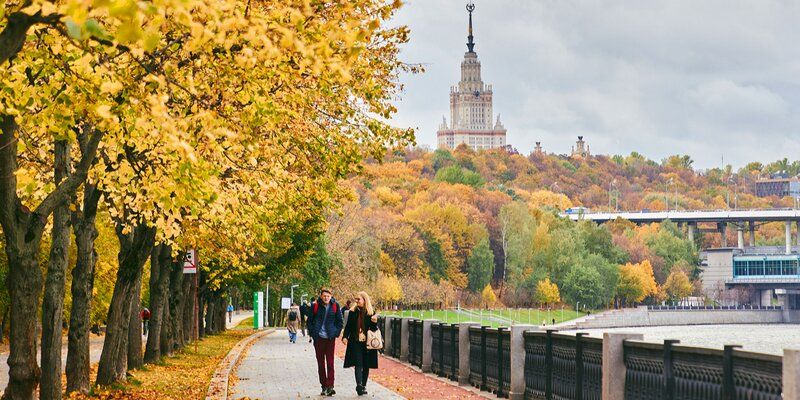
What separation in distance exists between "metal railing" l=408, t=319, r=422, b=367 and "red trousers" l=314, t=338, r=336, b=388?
9897mm

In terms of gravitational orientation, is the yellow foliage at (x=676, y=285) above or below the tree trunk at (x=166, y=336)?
above

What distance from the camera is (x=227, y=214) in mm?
21062

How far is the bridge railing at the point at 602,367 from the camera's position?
11047mm

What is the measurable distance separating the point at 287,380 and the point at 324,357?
14.1 ft

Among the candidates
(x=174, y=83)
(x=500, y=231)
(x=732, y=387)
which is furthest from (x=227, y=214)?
(x=500, y=231)

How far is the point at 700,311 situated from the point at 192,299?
476 ft

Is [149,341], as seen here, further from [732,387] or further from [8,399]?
[732,387]

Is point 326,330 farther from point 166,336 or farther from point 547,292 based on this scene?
point 547,292

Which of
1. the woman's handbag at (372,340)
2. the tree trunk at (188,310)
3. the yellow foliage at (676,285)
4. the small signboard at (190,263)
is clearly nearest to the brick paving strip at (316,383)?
the woman's handbag at (372,340)

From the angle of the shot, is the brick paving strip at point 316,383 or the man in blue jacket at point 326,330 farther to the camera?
the brick paving strip at point 316,383

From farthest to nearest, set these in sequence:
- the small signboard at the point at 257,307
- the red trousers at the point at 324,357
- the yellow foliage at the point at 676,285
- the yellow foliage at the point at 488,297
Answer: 1. the yellow foliage at the point at 676,285
2. the yellow foliage at the point at 488,297
3. the small signboard at the point at 257,307
4. the red trousers at the point at 324,357

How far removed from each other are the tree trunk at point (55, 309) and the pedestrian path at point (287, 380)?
10.9 feet

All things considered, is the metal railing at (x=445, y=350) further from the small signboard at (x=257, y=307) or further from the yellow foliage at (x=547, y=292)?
the yellow foliage at (x=547, y=292)

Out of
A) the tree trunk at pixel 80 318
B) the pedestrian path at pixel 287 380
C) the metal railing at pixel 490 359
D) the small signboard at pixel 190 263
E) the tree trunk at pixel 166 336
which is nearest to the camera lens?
the tree trunk at pixel 80 318
